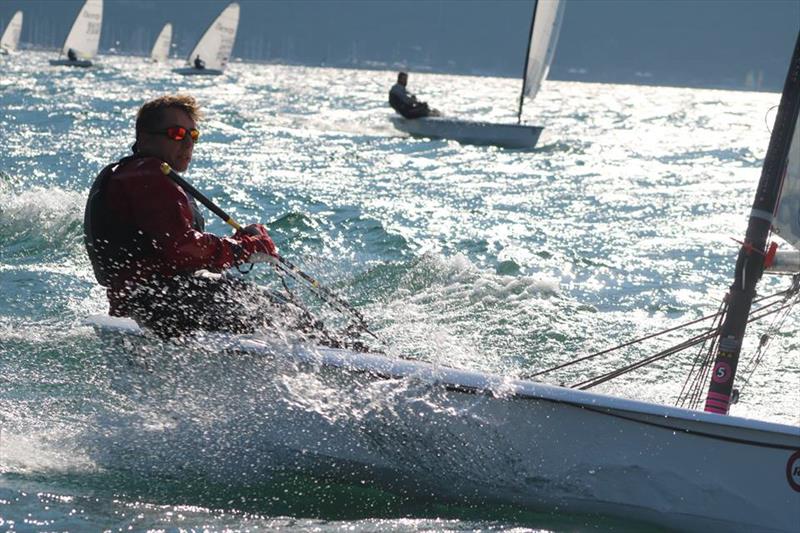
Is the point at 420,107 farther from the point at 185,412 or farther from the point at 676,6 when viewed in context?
the point at 676,6

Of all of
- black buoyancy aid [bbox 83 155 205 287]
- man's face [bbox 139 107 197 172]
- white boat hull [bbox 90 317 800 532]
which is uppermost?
man's face [bbox 139 107 197 172]

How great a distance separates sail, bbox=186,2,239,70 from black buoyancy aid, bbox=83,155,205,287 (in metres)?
46.0

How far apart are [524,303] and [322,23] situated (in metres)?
170

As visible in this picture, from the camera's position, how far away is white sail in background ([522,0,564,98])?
22016mm

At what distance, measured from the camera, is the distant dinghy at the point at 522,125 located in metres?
20.8

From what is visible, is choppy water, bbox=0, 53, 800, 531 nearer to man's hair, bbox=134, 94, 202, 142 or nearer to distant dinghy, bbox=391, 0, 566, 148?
distant dinghy, bbox=391, 0, 566, 148

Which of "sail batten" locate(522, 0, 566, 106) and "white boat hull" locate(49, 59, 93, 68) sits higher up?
"sail batten" locate(522, 0, 566, 106)

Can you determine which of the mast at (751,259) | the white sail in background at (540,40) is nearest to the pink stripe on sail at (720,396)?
the mast at (751,259)

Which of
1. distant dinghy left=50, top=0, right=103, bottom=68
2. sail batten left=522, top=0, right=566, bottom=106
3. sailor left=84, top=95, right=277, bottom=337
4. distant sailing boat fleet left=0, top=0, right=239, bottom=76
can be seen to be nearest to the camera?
sailor left=84, top=95, right=277, bottom=337

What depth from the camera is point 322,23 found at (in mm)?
173250

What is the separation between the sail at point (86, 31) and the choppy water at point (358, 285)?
29313 millimetres

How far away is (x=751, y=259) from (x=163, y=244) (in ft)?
6.58

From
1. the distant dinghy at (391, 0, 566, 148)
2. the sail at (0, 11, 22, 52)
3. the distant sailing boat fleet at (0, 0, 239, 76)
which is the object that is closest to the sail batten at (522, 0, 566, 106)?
the distant dinghy at (391, 0, 566, 148)

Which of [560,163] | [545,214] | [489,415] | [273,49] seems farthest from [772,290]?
[273,49]
